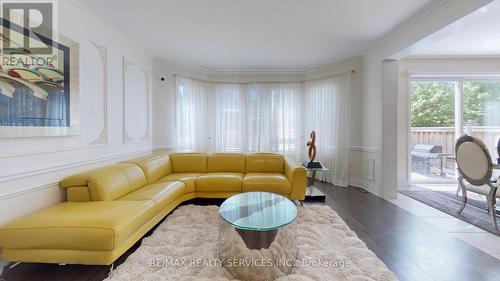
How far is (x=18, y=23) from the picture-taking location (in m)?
1.88

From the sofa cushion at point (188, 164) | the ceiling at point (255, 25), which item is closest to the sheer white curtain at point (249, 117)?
the ceiling at point (255, 25)

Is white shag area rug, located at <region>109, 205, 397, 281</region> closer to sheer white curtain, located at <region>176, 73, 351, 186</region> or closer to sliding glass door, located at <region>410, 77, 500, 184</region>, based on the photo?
sheer white curtain, located at <region>176, 73, 351, 186</region>

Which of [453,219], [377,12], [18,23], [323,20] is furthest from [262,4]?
[453,219]

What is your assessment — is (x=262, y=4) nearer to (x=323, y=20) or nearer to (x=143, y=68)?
(x=323, y=20)

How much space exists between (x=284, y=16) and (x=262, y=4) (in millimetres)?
392

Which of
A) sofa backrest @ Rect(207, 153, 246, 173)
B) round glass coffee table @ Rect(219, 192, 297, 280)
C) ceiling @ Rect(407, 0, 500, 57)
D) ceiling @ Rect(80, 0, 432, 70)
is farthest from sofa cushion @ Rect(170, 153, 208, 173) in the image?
ceiling @ Rect(407, 0, 500, 57)

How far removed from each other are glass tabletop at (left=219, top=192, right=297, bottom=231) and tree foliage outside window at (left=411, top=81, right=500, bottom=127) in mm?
3794

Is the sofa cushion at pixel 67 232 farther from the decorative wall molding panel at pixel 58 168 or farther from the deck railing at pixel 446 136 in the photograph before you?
the deck railing at pixel 446 136

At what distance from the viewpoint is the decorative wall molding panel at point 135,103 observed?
338 centimetres

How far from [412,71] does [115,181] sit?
5.25m

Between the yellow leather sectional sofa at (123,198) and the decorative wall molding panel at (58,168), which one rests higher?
the decorative wall molding panel at (58,168)

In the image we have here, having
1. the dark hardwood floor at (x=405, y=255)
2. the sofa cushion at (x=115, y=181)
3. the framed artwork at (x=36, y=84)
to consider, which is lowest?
the dark hardwood floor at (x=405, y=255)

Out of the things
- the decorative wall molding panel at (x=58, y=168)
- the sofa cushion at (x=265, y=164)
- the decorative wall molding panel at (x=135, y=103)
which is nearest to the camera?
the decorative wall molding panel at (x=58, y=168)

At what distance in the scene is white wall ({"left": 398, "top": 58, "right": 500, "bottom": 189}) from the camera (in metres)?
4.23
